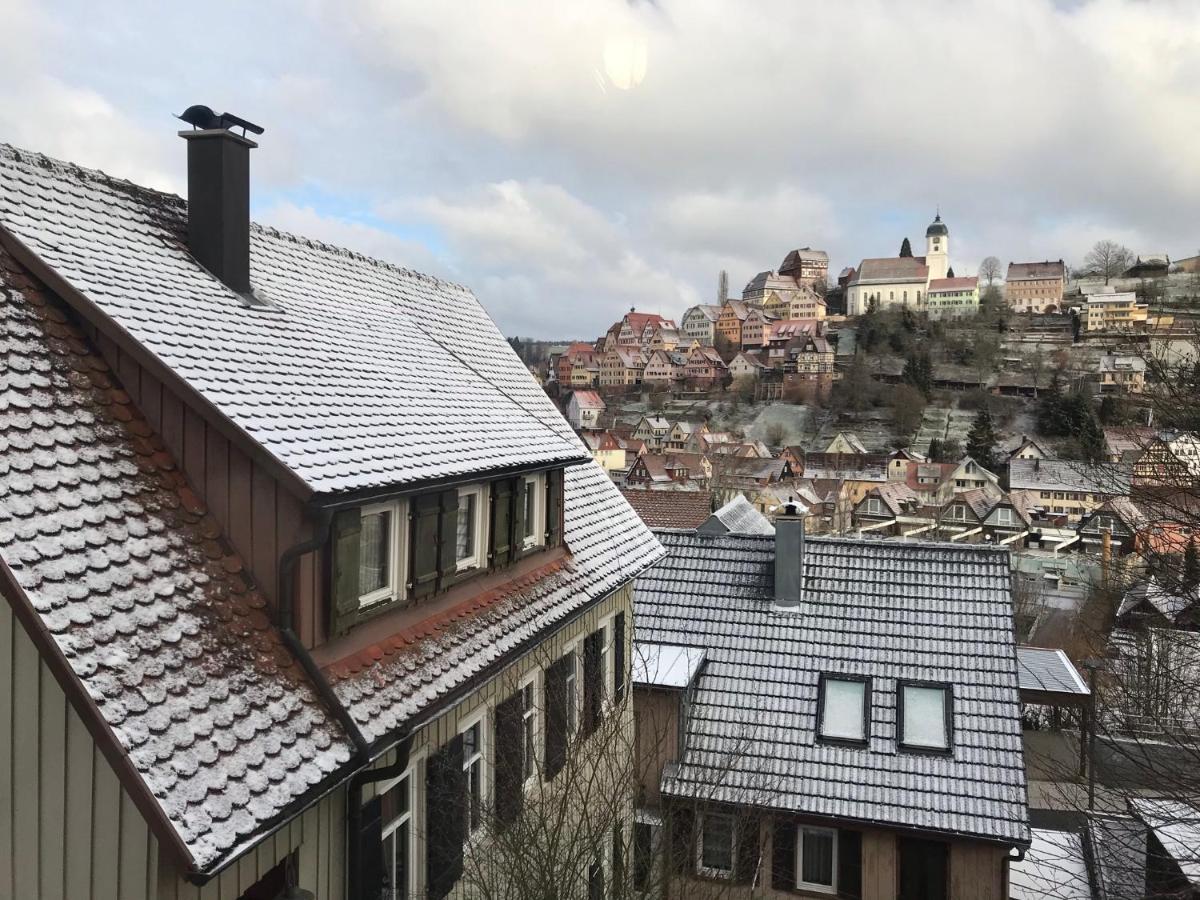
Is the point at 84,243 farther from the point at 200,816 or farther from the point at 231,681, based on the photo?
the point at 200,816

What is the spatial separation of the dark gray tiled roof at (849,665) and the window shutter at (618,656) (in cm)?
139

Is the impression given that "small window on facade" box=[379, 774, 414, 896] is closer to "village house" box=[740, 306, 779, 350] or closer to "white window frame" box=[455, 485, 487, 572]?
"white window frame" box=[455, 485, 487, 572]

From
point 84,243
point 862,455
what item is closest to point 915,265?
point 862,455

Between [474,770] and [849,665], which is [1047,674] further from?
[474,770]

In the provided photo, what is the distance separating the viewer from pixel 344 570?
556 centimetres

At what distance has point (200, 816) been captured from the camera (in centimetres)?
389

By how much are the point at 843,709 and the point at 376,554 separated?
929 centimetres

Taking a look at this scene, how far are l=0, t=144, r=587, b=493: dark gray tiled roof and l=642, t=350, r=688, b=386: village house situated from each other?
12870 centimetres

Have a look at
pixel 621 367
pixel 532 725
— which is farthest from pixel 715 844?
pixel 621 367

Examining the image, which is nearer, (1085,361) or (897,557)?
(897,557)

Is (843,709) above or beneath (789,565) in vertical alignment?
beneath

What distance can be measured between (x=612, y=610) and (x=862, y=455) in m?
88.2

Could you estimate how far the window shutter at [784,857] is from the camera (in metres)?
12.2

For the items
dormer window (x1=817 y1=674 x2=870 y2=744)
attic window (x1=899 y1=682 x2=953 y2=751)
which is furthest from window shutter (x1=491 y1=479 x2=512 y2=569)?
attic window (x1=899 y1=682 x2=953 y2=751)
